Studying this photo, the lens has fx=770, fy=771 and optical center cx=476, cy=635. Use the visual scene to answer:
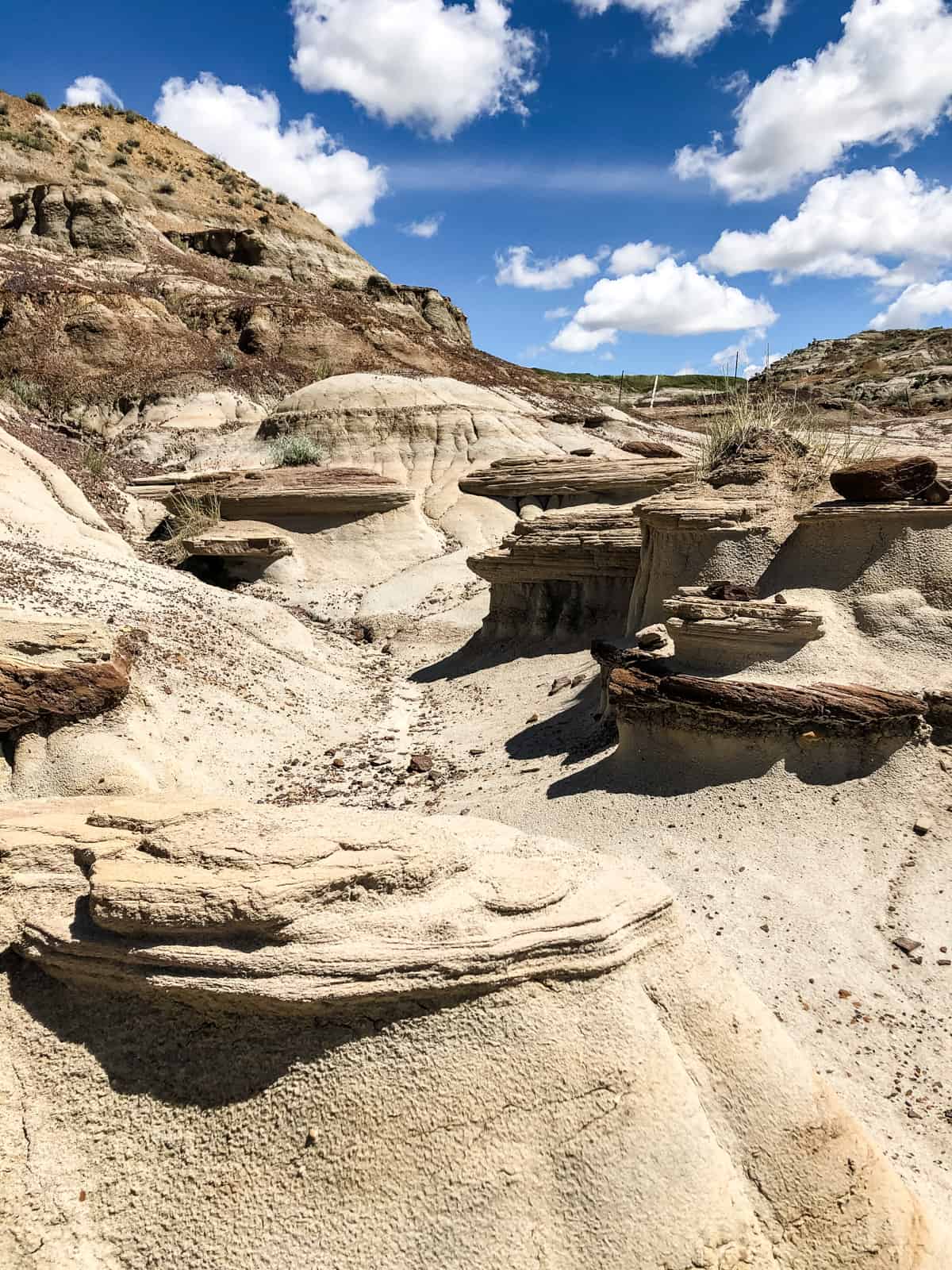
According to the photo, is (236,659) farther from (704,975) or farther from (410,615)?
(704,975)

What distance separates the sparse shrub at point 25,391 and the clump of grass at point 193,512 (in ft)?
22.1

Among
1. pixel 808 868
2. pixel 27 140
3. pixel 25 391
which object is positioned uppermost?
pixel 27 140

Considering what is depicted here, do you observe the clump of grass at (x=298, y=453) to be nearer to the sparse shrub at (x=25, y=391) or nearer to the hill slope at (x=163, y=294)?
the hill slope at (x=163, y=294)

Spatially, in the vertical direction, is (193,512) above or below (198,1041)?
above

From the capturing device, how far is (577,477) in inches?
526

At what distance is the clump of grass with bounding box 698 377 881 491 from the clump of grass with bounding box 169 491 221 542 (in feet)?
29.0

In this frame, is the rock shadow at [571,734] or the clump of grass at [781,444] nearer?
the rock shadow at [571,734]

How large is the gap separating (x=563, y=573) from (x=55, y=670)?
598 cm

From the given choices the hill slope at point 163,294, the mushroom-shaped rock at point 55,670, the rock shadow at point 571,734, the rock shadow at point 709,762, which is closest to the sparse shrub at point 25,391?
the hill slope at point 163,294

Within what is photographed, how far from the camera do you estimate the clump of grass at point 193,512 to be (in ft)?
43.8

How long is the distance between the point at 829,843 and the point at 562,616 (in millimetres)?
5406

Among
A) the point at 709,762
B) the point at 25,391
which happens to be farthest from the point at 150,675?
the point at 25,391

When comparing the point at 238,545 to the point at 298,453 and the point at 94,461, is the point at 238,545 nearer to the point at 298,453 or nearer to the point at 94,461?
the point at 298,453

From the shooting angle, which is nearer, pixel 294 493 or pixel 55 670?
pixel 55 670
